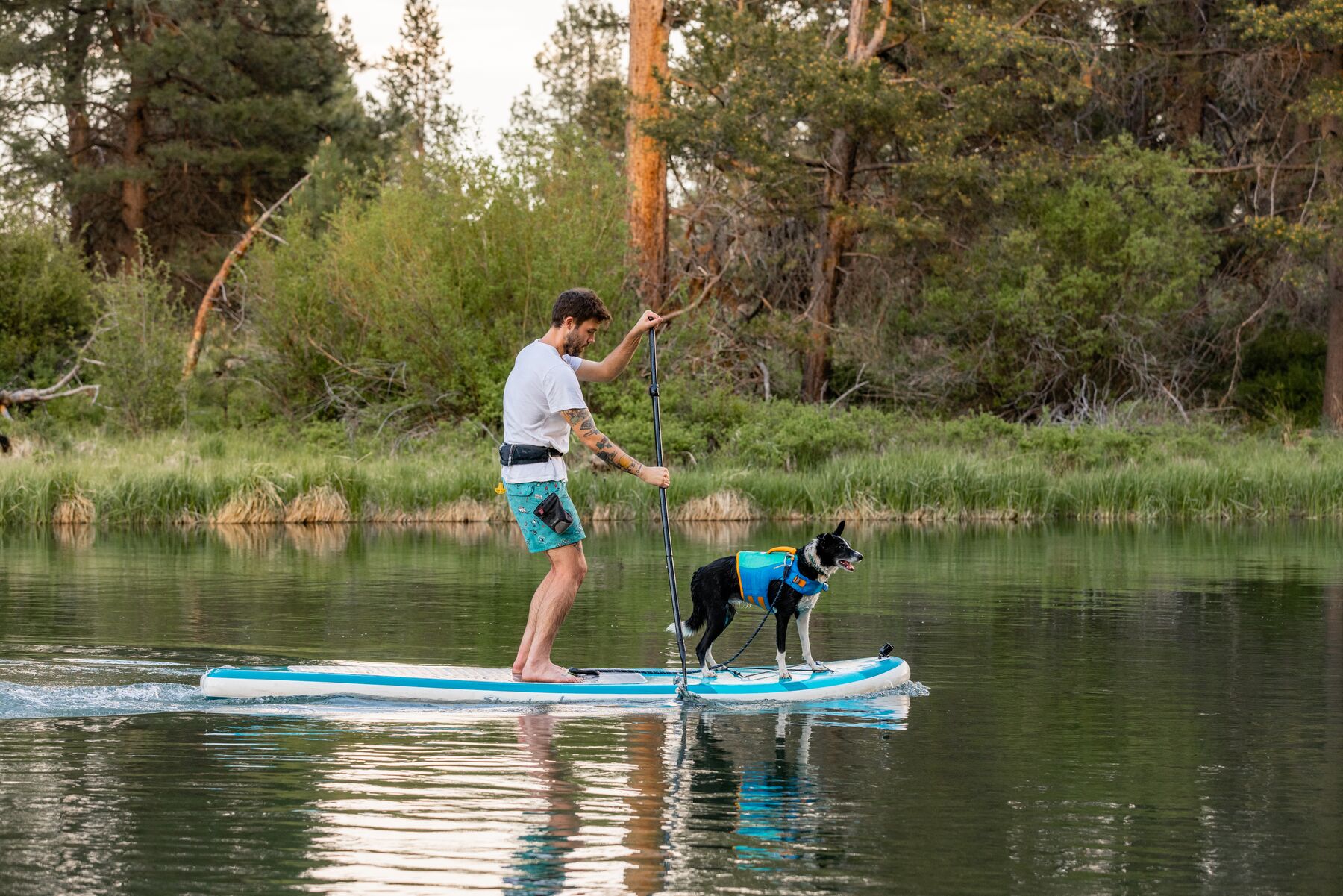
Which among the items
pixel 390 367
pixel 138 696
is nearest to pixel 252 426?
pixel 390 367

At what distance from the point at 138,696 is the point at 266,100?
112 ft

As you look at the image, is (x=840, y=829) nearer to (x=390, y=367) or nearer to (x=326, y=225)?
(x=390, y=367)

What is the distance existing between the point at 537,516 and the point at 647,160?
24150 mm

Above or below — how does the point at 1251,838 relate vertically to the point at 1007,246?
below

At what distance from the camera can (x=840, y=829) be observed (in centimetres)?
702

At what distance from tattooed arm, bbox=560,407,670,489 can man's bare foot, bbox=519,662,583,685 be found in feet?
3.94

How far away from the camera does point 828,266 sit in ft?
114

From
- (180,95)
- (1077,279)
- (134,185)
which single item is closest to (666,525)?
(1077,279)

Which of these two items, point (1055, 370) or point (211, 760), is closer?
point (211, 760)

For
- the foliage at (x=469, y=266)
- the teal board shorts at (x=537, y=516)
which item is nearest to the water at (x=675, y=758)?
the teal board shorts at (x=537, y=516)

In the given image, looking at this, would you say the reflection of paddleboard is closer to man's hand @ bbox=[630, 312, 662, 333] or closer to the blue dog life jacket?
the blue dog life jacket

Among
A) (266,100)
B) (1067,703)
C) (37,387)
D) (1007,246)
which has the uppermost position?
(266,100)

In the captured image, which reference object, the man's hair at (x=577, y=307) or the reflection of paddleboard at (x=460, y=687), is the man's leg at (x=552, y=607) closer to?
the reflection of paddleboard at (x=460, y=687)

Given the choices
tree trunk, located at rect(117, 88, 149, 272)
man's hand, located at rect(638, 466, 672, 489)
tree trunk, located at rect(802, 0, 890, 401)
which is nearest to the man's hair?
man's hand, located at rect(638, 466, 672, 489)
